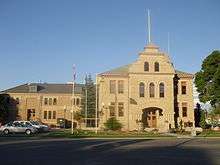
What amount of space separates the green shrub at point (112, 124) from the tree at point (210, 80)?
51.1ft

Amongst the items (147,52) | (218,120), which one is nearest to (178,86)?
(147,52)

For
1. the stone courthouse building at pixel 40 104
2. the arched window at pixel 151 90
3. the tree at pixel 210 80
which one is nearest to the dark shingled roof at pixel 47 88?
the stone courthouse building at pixel 40 104

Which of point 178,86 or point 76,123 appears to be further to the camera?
point 76,123

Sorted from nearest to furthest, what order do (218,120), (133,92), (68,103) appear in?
(133,92), (218,120), (68,103)

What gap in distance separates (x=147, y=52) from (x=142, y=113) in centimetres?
955

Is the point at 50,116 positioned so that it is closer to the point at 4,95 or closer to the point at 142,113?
the point at 4,95

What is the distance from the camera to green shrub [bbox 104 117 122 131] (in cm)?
5966

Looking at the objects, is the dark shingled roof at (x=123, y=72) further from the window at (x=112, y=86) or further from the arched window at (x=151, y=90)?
the arched window at (x=151, y=90)

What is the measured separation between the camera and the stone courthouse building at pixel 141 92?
61.6 m

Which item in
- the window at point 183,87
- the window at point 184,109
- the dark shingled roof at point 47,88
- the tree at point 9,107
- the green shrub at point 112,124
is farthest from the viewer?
the dark shingled roof at point 47,88

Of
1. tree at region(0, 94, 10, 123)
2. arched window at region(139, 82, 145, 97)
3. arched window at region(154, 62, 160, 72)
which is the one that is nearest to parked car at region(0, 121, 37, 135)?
arched window at region(139, 82, 145, 97)

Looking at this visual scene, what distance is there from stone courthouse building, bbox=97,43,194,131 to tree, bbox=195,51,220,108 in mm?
6541

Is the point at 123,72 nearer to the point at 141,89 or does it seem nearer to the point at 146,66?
the point at 146,66

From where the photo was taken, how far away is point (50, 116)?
87312 mm
